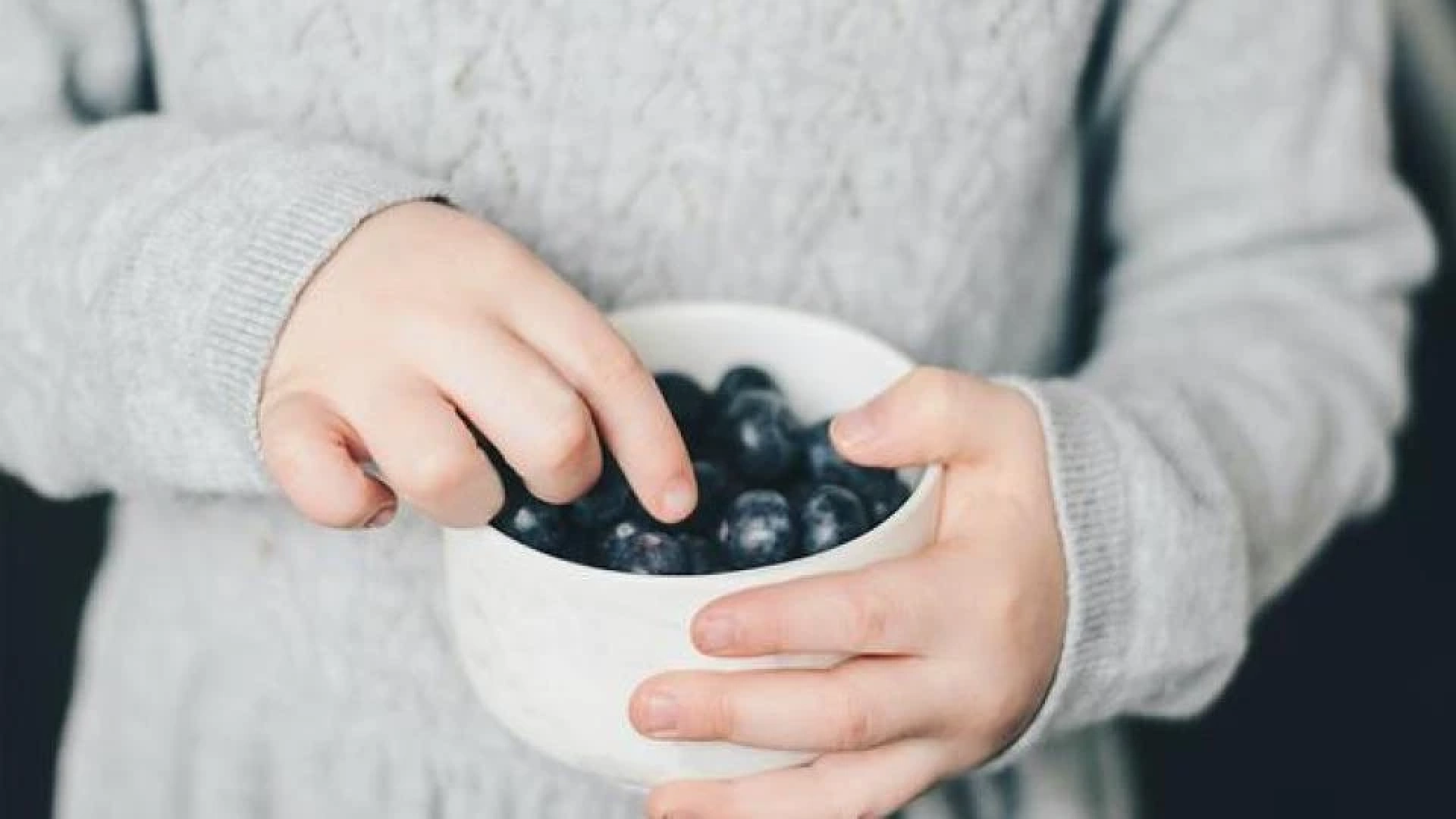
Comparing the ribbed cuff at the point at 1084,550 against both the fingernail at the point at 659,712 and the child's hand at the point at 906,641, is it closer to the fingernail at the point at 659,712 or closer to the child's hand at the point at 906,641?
the child's hand at the point at 906,641

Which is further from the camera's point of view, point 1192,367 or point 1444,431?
point 1444,431

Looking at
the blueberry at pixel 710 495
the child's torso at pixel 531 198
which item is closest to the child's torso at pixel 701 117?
the child's torso at pixel 531 198

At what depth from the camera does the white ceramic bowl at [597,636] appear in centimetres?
44

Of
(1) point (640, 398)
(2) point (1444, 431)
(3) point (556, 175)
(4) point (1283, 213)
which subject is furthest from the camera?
(2) point (1444, 431)

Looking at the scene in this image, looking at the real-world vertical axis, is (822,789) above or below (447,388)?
below

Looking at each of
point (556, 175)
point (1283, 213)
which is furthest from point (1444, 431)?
point (556, 175)

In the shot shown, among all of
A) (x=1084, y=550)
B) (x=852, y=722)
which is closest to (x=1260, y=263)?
(x=1084, y=550)

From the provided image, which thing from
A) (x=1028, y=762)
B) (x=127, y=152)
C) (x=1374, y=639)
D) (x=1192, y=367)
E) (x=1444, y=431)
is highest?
(x=127, y=152)

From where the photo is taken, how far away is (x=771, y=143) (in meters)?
0.57

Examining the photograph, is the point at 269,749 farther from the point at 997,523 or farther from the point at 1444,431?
the point at 1444,431

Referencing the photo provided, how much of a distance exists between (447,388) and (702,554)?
0.27 feet

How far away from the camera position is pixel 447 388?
17.6 inches

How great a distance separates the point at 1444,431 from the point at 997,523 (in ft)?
2.68

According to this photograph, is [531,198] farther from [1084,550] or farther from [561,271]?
[1084,550]
